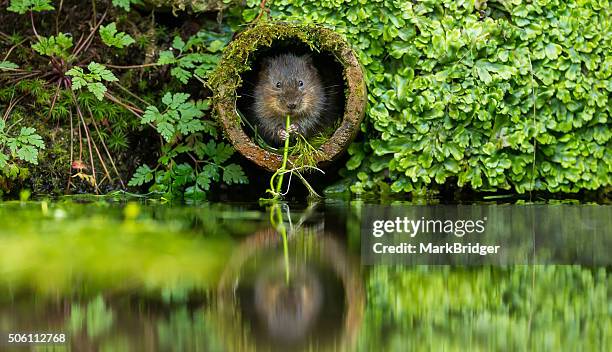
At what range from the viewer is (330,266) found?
10.0 feet

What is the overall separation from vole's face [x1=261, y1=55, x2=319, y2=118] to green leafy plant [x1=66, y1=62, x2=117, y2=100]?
3.45ft

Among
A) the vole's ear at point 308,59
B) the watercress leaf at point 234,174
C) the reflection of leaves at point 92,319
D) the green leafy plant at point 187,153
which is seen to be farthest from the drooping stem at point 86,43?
the reflection of leaves at point 92,319

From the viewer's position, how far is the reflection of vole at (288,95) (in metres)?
5.16

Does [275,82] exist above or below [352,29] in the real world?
below

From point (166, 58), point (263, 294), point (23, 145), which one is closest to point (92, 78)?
point (166, 58)

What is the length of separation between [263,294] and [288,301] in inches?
4.7

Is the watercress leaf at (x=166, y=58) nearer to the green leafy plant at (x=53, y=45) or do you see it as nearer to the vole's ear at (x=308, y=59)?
the green leafy plant at (x=53, y=45)

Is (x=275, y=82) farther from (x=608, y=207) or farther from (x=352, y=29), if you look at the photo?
(x=608, y=207)

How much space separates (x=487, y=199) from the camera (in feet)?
16.3

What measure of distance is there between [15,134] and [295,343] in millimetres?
3678

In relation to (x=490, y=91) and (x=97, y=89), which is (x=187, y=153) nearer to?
(x=97, y=89)

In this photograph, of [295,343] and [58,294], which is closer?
[295,343]

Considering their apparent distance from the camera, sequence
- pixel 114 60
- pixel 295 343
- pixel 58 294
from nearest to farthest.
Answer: pixel 295 343 → pixel 58 294 → pixel 114 60

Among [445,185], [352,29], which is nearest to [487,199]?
[445,185]
